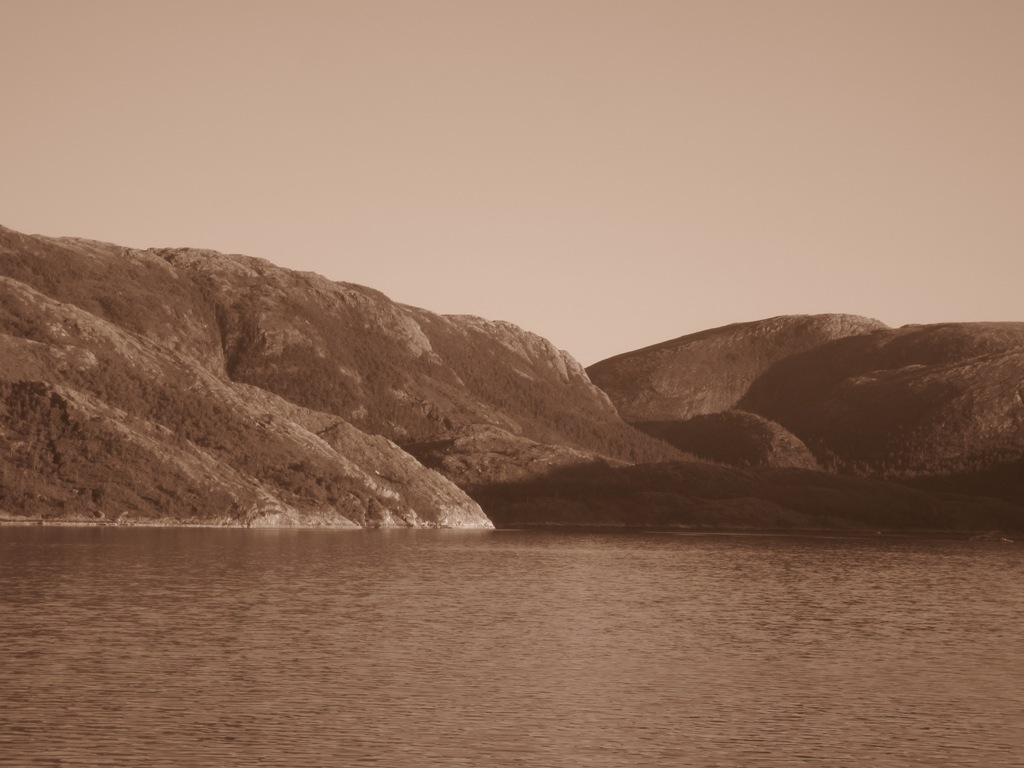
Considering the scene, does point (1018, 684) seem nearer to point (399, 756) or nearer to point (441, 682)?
point (441, 682)

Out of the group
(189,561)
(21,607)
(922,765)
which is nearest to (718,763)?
(922,765)

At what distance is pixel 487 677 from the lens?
88625mm

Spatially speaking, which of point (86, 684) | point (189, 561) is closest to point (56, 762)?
point (86, 684)

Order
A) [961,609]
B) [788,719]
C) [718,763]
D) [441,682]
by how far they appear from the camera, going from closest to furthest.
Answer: [718,763] < [788,719] < [441,682] < [961,609]

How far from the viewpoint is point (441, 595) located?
148125 millimetres

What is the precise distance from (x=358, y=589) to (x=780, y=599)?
42.5 m

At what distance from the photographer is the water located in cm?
6756

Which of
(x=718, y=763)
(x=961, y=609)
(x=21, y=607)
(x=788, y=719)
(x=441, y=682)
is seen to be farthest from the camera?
(x=961, y=609)

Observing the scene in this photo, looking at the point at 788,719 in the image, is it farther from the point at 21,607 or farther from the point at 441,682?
the point at 21,607

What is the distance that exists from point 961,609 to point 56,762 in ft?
345

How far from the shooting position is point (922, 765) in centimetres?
6569

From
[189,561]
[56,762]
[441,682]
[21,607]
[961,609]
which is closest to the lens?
[56,762]

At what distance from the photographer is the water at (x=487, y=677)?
222ft

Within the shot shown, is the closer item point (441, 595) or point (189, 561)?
point (441, 595)
